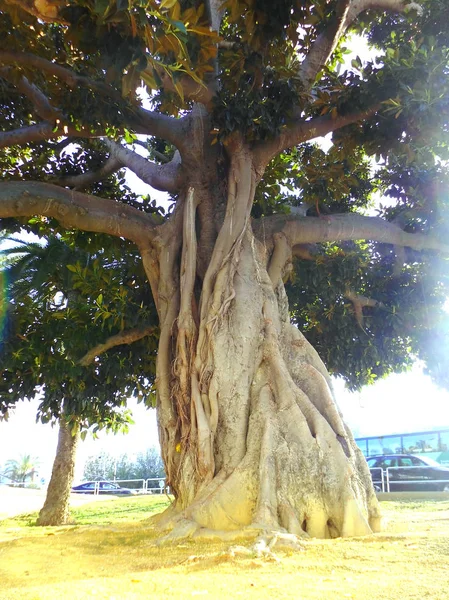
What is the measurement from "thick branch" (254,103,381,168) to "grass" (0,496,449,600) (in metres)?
4.42

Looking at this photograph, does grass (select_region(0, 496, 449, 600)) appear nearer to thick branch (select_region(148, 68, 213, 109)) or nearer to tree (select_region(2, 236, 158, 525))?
thick branch (select_region(148, 68, 213, 109))

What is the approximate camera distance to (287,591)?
2273 millimetres

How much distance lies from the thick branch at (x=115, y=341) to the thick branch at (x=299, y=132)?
112 inches

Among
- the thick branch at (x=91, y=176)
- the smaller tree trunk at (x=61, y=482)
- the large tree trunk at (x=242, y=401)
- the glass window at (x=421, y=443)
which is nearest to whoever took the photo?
the large tree trunk at (x=242, y=401)

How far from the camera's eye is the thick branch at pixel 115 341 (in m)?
7.45

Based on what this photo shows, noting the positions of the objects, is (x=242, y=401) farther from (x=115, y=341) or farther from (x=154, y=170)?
(x=154, y=170)

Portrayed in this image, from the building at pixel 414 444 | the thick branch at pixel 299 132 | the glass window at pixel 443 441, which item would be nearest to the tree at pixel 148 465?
the building at pixel 414 444

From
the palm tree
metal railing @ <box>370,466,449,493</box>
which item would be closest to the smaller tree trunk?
metal railing @ <box>370,466,449,493</box>

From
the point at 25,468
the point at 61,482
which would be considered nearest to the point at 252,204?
the point at 61,482

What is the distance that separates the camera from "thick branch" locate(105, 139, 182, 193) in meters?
7.02

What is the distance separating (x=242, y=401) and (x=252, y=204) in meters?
2.83

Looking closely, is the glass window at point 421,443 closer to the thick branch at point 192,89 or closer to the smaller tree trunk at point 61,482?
the smaller tree trunk at point 61,482

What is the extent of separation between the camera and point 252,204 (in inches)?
262

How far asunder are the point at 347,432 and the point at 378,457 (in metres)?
9.84
